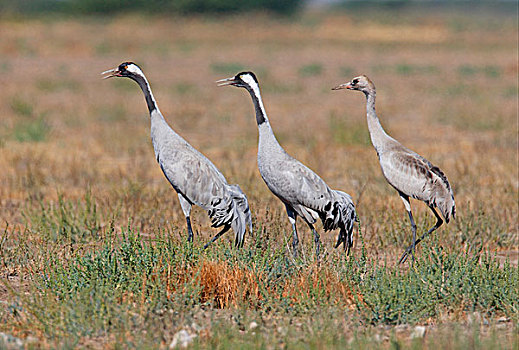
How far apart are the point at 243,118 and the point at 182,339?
40.0 ft

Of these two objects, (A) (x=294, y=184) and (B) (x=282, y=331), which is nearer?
(B) (x=282, y=331)

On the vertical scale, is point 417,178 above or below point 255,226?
above

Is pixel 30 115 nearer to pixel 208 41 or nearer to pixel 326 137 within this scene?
pixel 326 137

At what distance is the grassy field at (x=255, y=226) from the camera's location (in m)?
4.59

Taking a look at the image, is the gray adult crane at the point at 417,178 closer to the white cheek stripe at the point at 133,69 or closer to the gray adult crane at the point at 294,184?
the gray adult crane at the point at 294,184

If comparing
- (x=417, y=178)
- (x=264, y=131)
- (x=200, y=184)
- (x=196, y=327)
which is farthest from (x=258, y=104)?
(x=196, y=327)

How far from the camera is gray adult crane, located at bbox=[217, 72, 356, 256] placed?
6.00m

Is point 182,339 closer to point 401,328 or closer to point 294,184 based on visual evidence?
point 401,328

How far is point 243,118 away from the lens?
16.3 m

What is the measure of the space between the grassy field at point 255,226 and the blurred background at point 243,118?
54mm

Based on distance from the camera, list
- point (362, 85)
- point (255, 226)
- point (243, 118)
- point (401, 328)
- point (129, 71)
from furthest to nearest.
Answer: point (243, 118) → point (129, 71) → point (362, 85) → point (255, 226) → point (401, 328)

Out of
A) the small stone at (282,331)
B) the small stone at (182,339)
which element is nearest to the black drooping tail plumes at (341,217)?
the small stone at (282,331)

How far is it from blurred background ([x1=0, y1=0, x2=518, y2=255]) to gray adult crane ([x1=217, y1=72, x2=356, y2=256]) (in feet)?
1.02

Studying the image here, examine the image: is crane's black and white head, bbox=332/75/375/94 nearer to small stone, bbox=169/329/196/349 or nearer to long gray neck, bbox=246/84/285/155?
long gray neck, bbox=246/84/285/155
